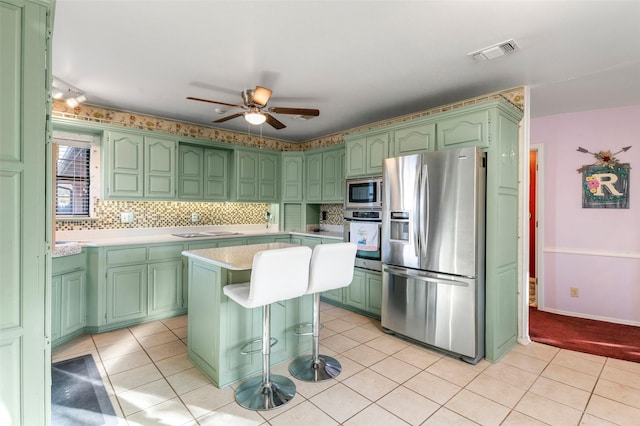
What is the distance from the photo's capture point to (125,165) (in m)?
3.74

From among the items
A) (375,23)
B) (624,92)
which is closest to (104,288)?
(375,23)

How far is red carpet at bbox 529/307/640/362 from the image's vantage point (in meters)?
2.98

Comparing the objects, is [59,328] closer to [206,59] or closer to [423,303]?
[206,59]

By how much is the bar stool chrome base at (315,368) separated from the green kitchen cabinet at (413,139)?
7.09ft

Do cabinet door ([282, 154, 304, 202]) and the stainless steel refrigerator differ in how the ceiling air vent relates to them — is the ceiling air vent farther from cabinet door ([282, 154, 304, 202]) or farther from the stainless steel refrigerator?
cabinet door ([282, 154, 304, 202])

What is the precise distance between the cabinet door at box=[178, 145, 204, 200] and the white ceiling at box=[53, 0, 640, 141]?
0.79m

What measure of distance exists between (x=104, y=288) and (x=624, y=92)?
18.9 ft

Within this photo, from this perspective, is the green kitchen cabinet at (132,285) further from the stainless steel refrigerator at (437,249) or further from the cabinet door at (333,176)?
the stainless steel refrigerator at (437,249)

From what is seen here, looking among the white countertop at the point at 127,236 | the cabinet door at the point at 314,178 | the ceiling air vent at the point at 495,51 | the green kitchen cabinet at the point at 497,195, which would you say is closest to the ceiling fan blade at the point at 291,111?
the green kitchen cabinet at the point at 497,195

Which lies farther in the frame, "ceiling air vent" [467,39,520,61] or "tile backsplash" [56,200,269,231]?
"tile backsplash" [56,200,269,231]

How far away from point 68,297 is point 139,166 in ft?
5.30

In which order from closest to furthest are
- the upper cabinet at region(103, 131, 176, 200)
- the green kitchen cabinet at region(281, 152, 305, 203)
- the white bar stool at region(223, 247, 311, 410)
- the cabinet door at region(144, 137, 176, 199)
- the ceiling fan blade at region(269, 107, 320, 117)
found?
the white bar stool at region(223, 247, 311, 410)
the ceiling fan blade at region(269, 107, 320, 117)
the upper cabinet at region(103, 131, 176, 200)
the cabinet door at region(144, 137, 176, 199)
the green kitchen cabinet at region(281, 152, 305, 203)

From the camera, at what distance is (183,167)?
4.32 meters

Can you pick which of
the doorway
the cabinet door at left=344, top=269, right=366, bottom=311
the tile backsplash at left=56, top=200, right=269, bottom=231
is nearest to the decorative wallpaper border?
the tile backsplash at left=56, top=200, right=269, bottom=231
